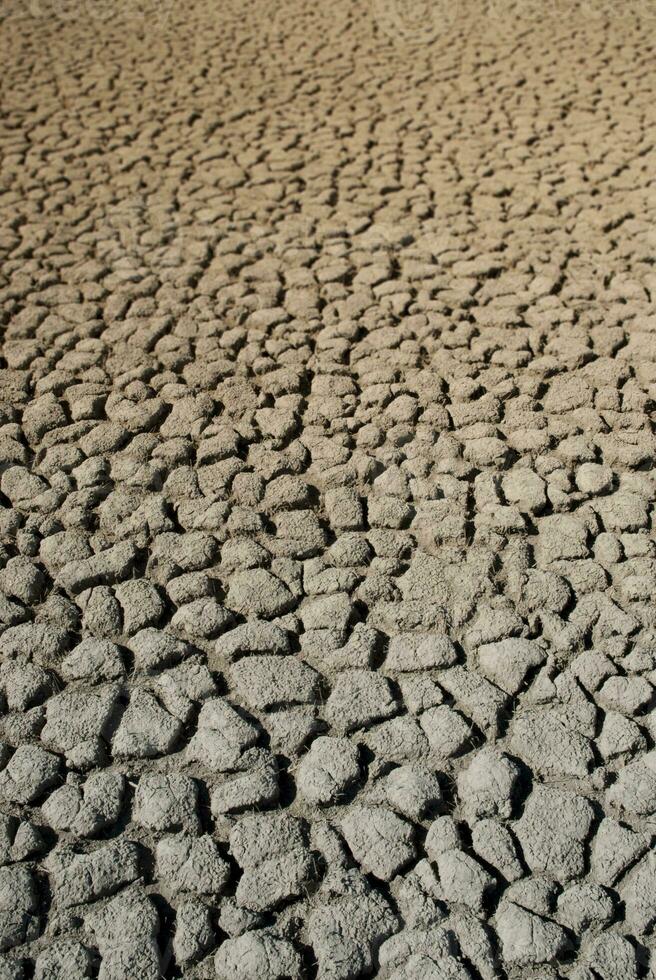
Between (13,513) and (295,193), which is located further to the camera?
(295,193)

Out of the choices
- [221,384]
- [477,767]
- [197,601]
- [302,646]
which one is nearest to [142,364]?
[221,384]

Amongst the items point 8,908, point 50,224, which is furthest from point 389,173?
point 8,908

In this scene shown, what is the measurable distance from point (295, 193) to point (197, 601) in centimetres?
267

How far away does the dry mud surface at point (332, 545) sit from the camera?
2.07 meters

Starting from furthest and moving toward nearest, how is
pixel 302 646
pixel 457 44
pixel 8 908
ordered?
pixel 457 44 → pixel 302 646 → pixel 8 908

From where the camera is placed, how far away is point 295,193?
4719 mm

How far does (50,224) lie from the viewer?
182 inches

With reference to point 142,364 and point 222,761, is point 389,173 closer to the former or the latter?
point 142,364

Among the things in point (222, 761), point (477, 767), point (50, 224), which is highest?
point (50, 224)

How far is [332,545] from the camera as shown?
2.90 metres

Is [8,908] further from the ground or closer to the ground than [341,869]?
further from the ground

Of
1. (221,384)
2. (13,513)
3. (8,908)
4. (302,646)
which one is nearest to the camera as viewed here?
(8,908)

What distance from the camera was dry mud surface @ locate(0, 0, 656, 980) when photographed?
6.80 feet

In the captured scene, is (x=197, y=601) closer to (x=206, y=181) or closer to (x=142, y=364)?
(x=142, y=364)
